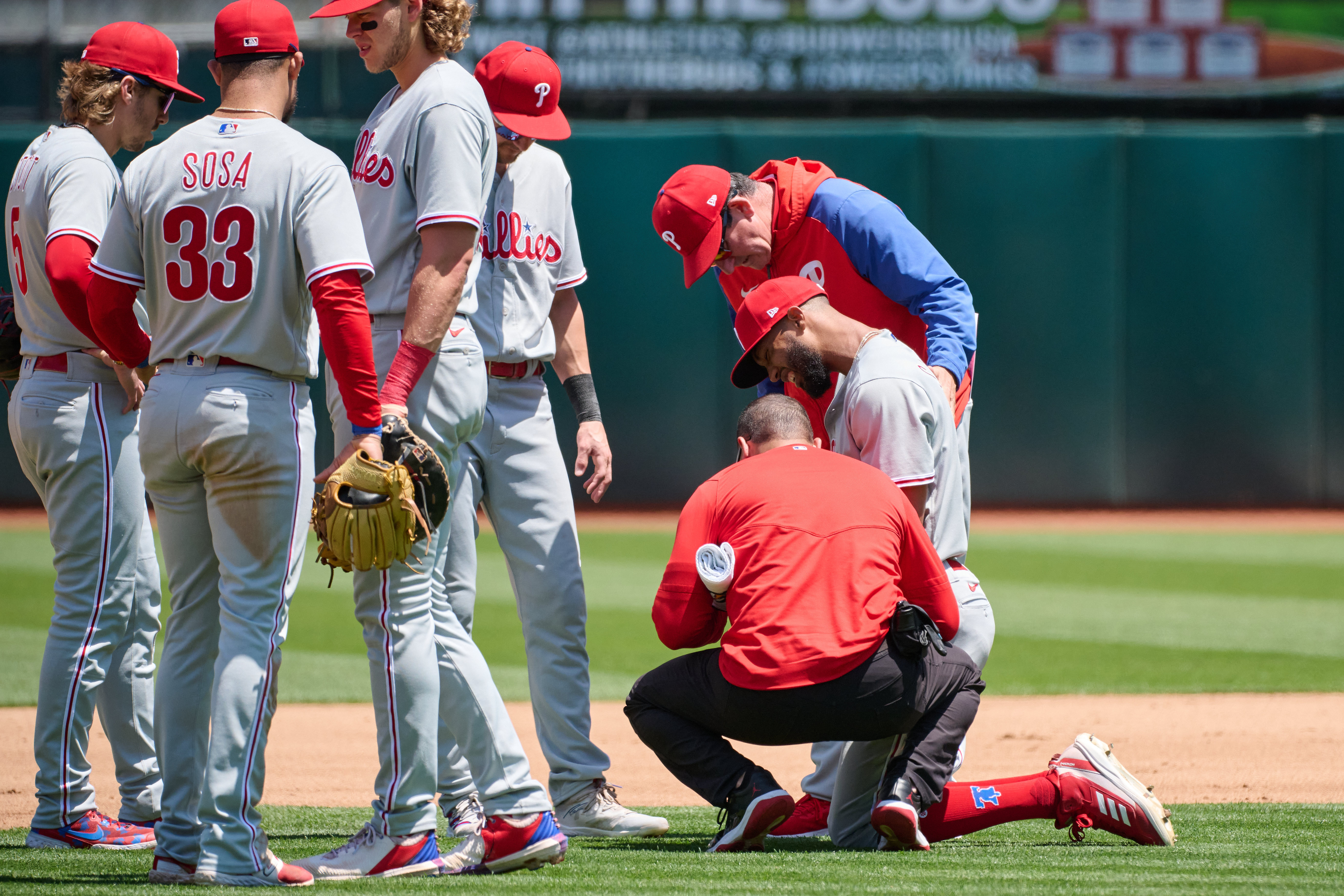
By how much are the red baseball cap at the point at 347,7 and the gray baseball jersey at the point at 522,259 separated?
0.72 metres

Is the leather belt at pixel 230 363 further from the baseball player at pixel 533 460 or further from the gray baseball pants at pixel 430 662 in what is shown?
the baseball player at pixel 533 460

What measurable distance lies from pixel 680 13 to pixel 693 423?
3.53 m

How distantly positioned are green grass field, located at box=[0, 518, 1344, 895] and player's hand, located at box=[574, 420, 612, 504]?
0.90 m

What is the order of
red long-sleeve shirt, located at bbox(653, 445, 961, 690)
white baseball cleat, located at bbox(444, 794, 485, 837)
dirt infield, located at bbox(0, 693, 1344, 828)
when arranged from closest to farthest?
1. red long-sleeve shirt, located at bbox(653, 445, 961, 690)
2. white baseball cleat, located at bbox(444, 794, 485, 837)
3. dirt infield, located at bbox(0, 693, 1344, 828)

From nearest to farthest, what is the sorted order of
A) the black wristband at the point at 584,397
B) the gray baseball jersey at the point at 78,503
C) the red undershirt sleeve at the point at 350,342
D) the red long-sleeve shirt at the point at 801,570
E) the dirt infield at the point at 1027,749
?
the red undershirt sleeve at the point at 350,342 < the red long-sleeve shirt at the point at 801,570 < the gray baseball jersey at the point at 78,503 < the black wristband at the point at 584,397 < the dirt infield at the point at 1027,749

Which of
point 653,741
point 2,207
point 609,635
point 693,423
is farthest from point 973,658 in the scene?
point 2,207

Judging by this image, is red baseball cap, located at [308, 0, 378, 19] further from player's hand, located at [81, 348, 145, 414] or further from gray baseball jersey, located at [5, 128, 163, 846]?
player's hand, located at [81, 348, 145, 414]

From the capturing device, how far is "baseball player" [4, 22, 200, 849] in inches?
130

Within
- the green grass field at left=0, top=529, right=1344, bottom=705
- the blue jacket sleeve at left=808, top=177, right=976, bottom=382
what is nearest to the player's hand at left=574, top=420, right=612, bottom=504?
the blue jacket sleeve at left=808, top=177, right=976, bottom=382

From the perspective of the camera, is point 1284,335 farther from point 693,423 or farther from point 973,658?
point 973,658

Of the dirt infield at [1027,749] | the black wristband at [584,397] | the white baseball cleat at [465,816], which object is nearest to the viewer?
the white baseball cleat at [465,816]

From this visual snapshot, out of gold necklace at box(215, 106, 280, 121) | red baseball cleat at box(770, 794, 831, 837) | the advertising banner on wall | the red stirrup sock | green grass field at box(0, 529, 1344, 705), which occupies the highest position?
the advertising banner on wall

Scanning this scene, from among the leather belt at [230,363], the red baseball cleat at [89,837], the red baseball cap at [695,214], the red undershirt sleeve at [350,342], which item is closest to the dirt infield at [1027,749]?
the red baseball cleat at [89,837]

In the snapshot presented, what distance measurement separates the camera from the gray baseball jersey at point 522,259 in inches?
141
